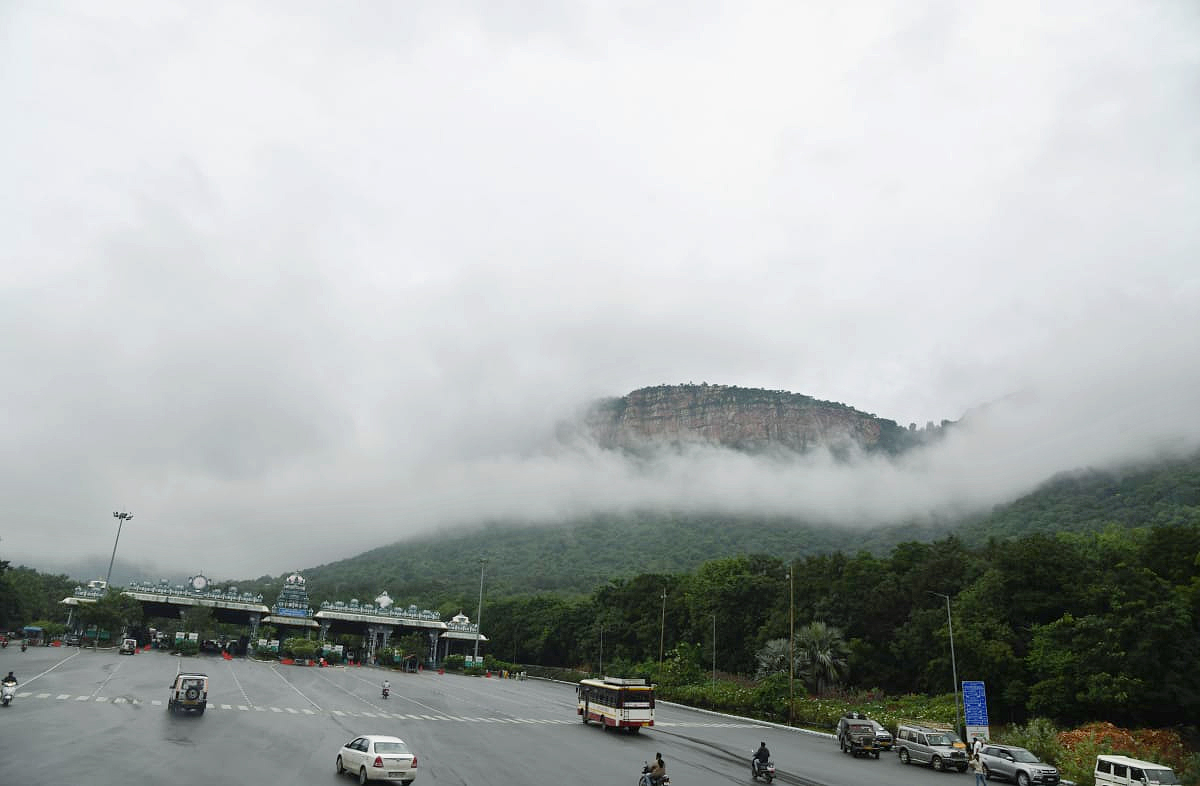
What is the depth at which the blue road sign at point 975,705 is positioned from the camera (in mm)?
29250

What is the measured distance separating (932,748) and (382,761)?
24589 millimetres

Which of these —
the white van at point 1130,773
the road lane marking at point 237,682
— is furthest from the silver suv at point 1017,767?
the road lane marking at point 237,682

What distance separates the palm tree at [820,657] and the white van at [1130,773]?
107 ft

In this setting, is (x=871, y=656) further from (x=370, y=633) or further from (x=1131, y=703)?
(x=370, y=633)

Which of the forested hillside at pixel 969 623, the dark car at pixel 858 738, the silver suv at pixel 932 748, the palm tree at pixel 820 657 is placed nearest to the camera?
the silver suv at pixel 932 748

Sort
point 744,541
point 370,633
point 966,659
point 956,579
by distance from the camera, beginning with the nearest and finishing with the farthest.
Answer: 1. point 966,659
2. point 956,579
3. point 370,633
4. point 744,541

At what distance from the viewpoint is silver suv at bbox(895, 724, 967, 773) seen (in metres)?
31.8

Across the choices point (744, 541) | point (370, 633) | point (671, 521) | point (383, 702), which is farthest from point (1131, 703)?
point (671, 521)

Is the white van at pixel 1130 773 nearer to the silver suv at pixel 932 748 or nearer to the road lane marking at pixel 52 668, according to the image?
the silver suv at pixel 932 748

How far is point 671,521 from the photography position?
188 meters

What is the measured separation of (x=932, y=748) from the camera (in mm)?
32312

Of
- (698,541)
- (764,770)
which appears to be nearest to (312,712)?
(764,770)

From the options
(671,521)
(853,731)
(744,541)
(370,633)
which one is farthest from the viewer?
(671,521)

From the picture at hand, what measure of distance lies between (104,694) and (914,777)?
128ft
